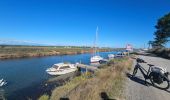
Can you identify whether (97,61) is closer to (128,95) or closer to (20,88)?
(20,88)

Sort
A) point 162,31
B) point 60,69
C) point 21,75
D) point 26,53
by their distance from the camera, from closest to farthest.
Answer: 1. point 21,75
2. point 60,69
3. point 162,31
4. point 26,53

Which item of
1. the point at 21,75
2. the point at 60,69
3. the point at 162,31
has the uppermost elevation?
the point at 162,31

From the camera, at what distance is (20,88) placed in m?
21.9

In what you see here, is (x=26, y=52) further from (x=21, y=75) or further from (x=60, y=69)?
(x=60, y=69)

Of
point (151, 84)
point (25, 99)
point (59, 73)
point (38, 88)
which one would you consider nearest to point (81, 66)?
point (59, 73)

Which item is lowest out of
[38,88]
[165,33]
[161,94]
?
[38,88]

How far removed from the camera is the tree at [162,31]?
152ft

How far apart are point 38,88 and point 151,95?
56.7 ft

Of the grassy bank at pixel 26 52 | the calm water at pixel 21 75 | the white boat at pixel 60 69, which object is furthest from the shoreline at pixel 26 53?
the white boat at pixel 60 69

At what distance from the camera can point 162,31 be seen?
162 feet

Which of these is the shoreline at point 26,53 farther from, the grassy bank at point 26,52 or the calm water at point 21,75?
the calm water at point 21,75

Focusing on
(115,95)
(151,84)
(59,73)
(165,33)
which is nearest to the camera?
(115,95)

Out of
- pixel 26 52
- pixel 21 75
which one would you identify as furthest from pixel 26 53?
pixel 21 75

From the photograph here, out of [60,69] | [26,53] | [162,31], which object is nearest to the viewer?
[60,69]
